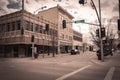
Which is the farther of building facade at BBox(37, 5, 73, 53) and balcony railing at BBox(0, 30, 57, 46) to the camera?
building facade at BBox(37, 5, 73, 53)

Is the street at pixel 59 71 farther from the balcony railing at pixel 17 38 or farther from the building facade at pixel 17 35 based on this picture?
the balcony railing at pixel 17 38

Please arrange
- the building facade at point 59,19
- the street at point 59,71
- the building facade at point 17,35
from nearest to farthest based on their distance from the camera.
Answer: the street at point 59,71 → the building facade at point 17,35 → the building facade at point 59,19

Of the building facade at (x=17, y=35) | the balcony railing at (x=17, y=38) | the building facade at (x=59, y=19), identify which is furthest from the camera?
the building facade at (x=59, y=19)

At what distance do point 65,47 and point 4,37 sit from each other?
3096 cm

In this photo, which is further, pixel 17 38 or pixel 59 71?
pixel 17 38

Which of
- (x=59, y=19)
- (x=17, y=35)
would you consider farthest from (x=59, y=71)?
(x=59, y=19)

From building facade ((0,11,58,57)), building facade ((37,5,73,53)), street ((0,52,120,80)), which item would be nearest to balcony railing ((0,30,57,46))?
building facade ((0,11,58,57))

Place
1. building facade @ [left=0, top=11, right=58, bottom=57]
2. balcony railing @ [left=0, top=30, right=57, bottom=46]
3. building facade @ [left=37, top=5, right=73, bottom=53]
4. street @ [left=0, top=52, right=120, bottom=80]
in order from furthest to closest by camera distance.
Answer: building facade @ [left=37, top=5, right=73, bottom=53]
building facade @ [left=0, top=11, right=58, bottom=57]
balcony railing @ [left=0, top=30, right=57, bottom=46]
street @ [left=0, top=52, right=120, bottom=80]

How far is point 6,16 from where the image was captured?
148 feet

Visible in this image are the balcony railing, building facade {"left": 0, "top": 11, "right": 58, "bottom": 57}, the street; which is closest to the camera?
the street

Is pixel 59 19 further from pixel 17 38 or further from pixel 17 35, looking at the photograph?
pixel 17 38

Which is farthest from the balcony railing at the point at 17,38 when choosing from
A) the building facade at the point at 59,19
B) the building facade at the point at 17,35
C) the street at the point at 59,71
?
the street at the point at 59,71

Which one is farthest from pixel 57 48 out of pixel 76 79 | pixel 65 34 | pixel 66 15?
pixel 76 79

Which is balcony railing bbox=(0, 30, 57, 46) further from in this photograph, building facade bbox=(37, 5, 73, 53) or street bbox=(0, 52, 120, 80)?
street bbox=(0, 52, 120, 80)
